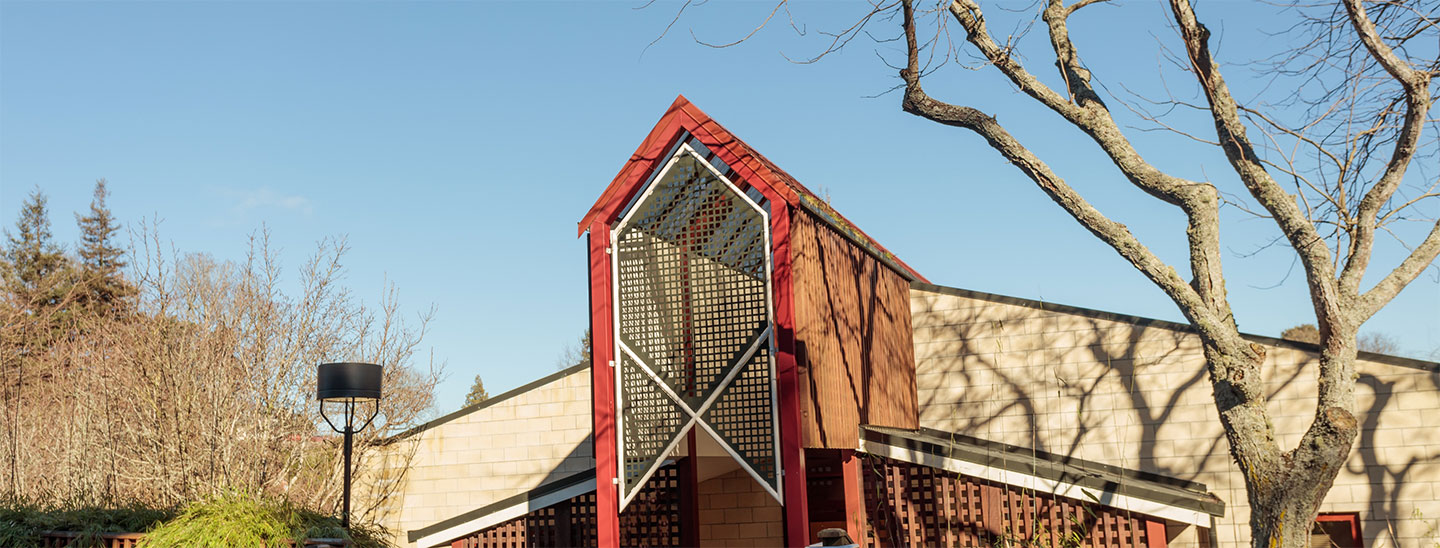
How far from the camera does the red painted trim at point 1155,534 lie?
27.3 feet

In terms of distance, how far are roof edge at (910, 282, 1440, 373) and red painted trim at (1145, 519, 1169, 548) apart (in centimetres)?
217

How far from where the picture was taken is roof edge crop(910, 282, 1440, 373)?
9406mm

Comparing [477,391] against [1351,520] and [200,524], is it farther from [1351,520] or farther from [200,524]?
[1351,520]

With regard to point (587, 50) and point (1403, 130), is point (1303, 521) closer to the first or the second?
point (1403, 130)

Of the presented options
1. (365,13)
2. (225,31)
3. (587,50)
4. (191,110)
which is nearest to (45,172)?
(191,110)

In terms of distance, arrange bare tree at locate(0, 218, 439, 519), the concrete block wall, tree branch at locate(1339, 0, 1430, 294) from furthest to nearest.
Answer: the concrete block wall < bare tree at locate(0, 218, 439, 519) < tree branch at locate(1339, 0, 1430, 294)

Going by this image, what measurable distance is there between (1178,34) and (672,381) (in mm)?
4765

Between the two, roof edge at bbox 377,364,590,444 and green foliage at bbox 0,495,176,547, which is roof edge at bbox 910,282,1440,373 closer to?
roof edge at bbox 377,364,590,444

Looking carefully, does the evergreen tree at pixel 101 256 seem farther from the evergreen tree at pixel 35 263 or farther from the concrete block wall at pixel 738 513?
the concrete block wall at pixel 738 513

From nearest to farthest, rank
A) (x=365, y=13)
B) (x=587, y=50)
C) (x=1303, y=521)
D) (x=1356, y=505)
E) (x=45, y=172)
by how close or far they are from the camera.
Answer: (x=1303, y=521) → (x=1356, y=505) → (x=587, y=50) → (x=365, y=13) → (x=45, y=172)

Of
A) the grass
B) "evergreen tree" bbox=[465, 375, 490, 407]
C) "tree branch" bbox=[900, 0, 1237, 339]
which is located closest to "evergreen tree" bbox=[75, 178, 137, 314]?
"evergreen tree" bbox=[465, 375, 490, 407]

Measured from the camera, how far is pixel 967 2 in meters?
5.52

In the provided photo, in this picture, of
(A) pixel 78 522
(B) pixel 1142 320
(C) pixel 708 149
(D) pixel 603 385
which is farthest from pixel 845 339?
(A) pixel 78 522

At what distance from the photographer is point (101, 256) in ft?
94.8
